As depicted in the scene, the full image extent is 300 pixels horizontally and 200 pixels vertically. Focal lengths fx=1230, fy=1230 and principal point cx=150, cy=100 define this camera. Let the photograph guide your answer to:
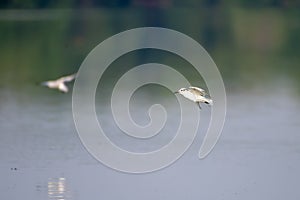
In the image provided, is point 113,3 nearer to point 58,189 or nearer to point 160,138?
point 160,138

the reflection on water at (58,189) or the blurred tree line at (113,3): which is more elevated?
the blurred tree line at (113,3)

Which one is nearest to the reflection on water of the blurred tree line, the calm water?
the calm water

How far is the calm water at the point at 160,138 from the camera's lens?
40.6ft

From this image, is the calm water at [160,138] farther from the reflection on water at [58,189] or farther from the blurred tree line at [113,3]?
the blurred tree line at [113,3]

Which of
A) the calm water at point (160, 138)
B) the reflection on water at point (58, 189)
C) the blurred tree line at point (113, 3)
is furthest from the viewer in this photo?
the blurred tree line at point (113, 3)

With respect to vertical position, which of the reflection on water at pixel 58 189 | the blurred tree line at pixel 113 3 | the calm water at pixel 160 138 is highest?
the blurred tree line at pixel 113 3

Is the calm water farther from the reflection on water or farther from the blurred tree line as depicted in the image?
the blurred tree line

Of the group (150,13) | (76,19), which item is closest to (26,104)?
(76,19)

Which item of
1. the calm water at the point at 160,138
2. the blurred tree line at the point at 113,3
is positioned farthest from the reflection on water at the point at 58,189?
the blurred tree line at the point at 113,3

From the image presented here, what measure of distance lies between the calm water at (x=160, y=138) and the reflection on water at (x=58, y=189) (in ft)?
0.03

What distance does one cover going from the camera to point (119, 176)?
12.9 metres

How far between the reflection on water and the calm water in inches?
0.4

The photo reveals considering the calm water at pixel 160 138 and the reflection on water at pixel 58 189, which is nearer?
the reflection on water at pixel 58 189

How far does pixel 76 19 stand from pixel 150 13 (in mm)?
3816
